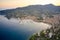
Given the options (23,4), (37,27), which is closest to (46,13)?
(37,27)

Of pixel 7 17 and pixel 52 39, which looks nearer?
pixel 52 39

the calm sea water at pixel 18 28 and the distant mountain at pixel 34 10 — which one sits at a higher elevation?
the distant mountain at pixel 34 10

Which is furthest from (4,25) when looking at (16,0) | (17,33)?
(16,0)

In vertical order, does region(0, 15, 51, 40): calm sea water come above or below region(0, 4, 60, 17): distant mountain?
below

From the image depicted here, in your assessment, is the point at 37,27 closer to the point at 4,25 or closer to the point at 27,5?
the point at 27,5

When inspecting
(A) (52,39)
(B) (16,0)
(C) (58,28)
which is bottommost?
(A) (52,39)

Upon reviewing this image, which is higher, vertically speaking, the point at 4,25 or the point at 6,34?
the point at 4,25

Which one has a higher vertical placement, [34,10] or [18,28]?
[34,10]
